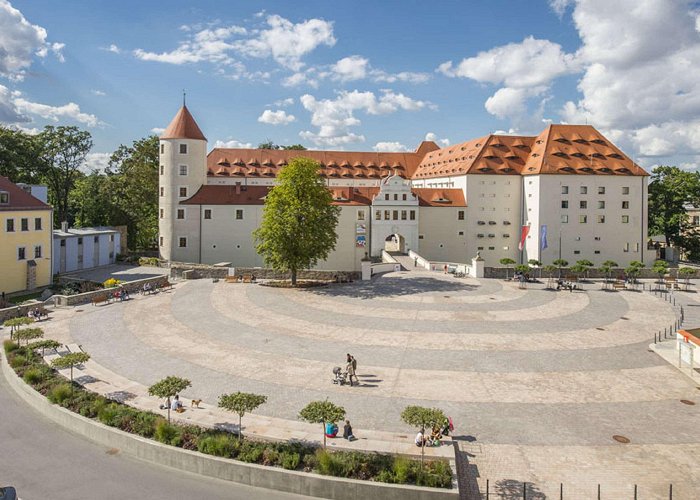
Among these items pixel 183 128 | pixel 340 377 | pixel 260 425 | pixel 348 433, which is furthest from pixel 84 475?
pixel 183 128

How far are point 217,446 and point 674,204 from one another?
247ft

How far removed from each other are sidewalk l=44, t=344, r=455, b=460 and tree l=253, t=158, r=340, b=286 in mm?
22998

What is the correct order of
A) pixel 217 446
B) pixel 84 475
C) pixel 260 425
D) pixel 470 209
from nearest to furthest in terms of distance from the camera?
pixel 84 475
pixel 217 446
pixel 260 425
pixel 470 209

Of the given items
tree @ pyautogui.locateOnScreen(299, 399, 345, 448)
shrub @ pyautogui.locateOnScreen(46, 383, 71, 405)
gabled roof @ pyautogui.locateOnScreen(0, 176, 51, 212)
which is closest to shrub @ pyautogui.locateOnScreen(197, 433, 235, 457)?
tree @ pyautogui.locateOnScreen(299, 399, 345, 448)

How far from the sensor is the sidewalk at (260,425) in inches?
562

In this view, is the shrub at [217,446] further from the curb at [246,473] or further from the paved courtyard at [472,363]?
the paved courtyard at [472,363]

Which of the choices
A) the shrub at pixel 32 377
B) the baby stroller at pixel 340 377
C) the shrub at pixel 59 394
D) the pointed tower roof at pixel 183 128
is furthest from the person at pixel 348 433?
the pointed tower roof at pixel 183 128

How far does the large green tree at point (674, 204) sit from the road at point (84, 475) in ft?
241

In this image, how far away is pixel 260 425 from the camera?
1603 centimetres

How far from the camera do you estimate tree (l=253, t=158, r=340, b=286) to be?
4234 cm

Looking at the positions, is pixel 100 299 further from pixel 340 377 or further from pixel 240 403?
pixel 240 403

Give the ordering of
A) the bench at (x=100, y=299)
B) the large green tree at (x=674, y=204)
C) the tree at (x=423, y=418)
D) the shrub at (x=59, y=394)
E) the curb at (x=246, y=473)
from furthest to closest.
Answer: the large green tree at (x=674, y=204)
the bench at (x=100, y=299)
the shrub at (x=59, y=394)
the tree at (x=423, y=418)
the curb at (x=246, y=473)

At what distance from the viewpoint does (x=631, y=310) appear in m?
34.6

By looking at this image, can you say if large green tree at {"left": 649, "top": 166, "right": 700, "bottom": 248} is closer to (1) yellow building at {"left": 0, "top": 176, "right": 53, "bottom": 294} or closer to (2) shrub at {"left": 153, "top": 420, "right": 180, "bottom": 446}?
(2) shrub at {"left": 153, "top": 420, "right": 180, "bottom": 446}
